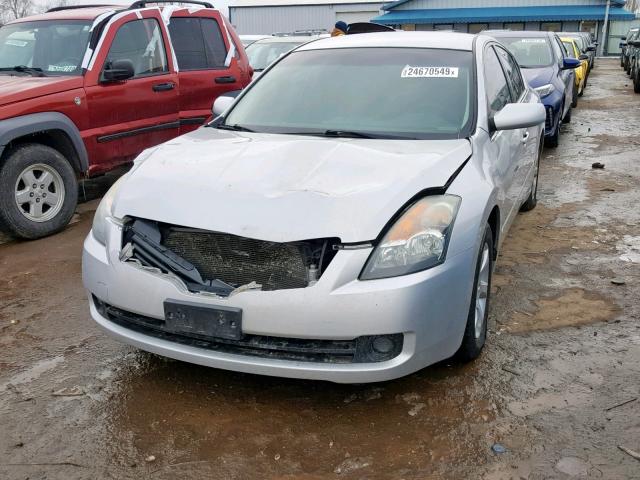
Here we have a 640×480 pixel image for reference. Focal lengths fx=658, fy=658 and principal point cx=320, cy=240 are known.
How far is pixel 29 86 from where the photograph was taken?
5504mm

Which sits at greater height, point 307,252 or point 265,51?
point 307,252

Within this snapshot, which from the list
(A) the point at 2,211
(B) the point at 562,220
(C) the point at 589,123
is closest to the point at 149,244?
(A) the point at 2,211

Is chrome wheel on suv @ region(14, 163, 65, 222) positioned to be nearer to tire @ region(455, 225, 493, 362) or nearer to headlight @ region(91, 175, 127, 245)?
headlight @ region(91, 175, 127, 245)

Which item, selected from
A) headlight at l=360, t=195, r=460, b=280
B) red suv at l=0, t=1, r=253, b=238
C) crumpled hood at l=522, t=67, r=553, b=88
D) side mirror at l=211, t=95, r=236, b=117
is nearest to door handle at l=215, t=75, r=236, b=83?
red suv at l=0, t=1, r=253, b=238

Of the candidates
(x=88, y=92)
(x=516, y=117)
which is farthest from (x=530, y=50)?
(x=516, y=117)

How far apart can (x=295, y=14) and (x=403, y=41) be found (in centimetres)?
5063

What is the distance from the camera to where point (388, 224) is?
2.80 metres

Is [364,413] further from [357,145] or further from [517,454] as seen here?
[357,145]

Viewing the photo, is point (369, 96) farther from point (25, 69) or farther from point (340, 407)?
point (25, 69)

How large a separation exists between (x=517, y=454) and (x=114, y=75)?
16.0ft

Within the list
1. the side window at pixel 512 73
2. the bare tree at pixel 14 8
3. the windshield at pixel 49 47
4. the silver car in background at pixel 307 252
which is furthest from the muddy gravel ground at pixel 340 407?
the bare tree at pixel 14 8

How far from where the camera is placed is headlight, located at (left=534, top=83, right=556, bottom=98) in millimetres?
8859

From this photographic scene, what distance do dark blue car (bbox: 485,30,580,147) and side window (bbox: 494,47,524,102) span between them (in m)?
3.42

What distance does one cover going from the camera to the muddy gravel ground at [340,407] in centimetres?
264
